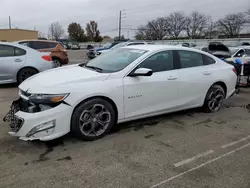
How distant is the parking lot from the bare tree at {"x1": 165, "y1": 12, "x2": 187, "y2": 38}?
6973 centimetres

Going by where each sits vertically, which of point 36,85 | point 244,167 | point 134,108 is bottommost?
point 244,167

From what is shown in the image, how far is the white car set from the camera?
3.28 meters

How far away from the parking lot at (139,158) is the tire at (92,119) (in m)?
0.14

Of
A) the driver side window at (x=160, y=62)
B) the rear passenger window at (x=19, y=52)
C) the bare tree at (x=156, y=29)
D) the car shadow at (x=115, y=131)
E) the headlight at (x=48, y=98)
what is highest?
the bare tree at (x=156, y=29)

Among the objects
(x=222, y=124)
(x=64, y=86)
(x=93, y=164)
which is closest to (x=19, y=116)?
(x=64, y=86)

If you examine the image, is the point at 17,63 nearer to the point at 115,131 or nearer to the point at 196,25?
the point at 115,131

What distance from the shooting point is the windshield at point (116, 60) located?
403 cm

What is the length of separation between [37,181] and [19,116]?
3.43ft

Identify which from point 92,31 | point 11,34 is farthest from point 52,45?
point 92,31

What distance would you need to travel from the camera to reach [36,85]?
11.6 ft

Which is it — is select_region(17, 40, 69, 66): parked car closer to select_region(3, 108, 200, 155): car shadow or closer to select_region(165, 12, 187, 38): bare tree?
select_region(3, 108, 200, 155): car shadow

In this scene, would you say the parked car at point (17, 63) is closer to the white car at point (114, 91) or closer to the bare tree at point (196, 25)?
the white car at point (114, 91)

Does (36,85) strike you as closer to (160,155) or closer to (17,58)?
(160,155)

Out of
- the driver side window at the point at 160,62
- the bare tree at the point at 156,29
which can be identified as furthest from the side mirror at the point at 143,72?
the bare tree at the point at 156,29
